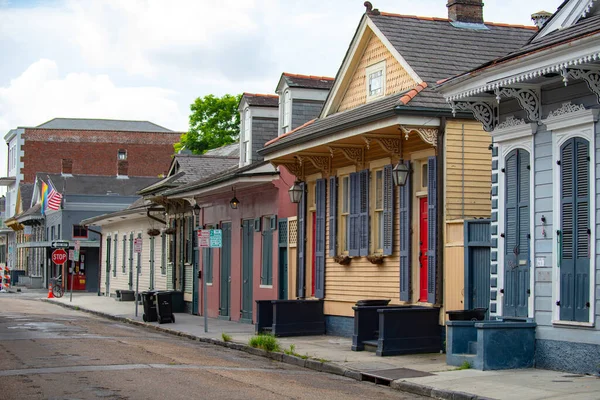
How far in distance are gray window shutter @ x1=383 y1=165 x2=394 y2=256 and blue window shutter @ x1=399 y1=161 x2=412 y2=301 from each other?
0.45m

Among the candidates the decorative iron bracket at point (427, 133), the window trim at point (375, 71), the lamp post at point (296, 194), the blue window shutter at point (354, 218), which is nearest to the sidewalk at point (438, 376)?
the blue window shutter at point (354, 218)

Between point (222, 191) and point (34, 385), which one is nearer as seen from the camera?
point (34, 385)

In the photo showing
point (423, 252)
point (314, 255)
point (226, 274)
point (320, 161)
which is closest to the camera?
point (423, 252)

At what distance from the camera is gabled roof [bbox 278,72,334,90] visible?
25.8 metres

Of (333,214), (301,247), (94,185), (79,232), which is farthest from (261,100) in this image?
(94,185)

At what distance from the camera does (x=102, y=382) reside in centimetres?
1298

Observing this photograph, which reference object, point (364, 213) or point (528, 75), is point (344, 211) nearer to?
point (364, 213)

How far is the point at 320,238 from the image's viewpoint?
74.1ft

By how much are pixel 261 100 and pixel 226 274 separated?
5421 mm

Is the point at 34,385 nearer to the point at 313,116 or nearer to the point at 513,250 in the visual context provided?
the point at 513,250

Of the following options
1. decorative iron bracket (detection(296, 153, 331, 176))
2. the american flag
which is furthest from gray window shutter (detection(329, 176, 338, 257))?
the american flag

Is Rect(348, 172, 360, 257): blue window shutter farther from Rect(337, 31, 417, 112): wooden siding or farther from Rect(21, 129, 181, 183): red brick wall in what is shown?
Rect(21, 129, 181, 183): red brick wall

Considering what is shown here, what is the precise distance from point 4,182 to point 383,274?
7301 centimetres

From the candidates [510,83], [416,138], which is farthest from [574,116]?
[416,138]
